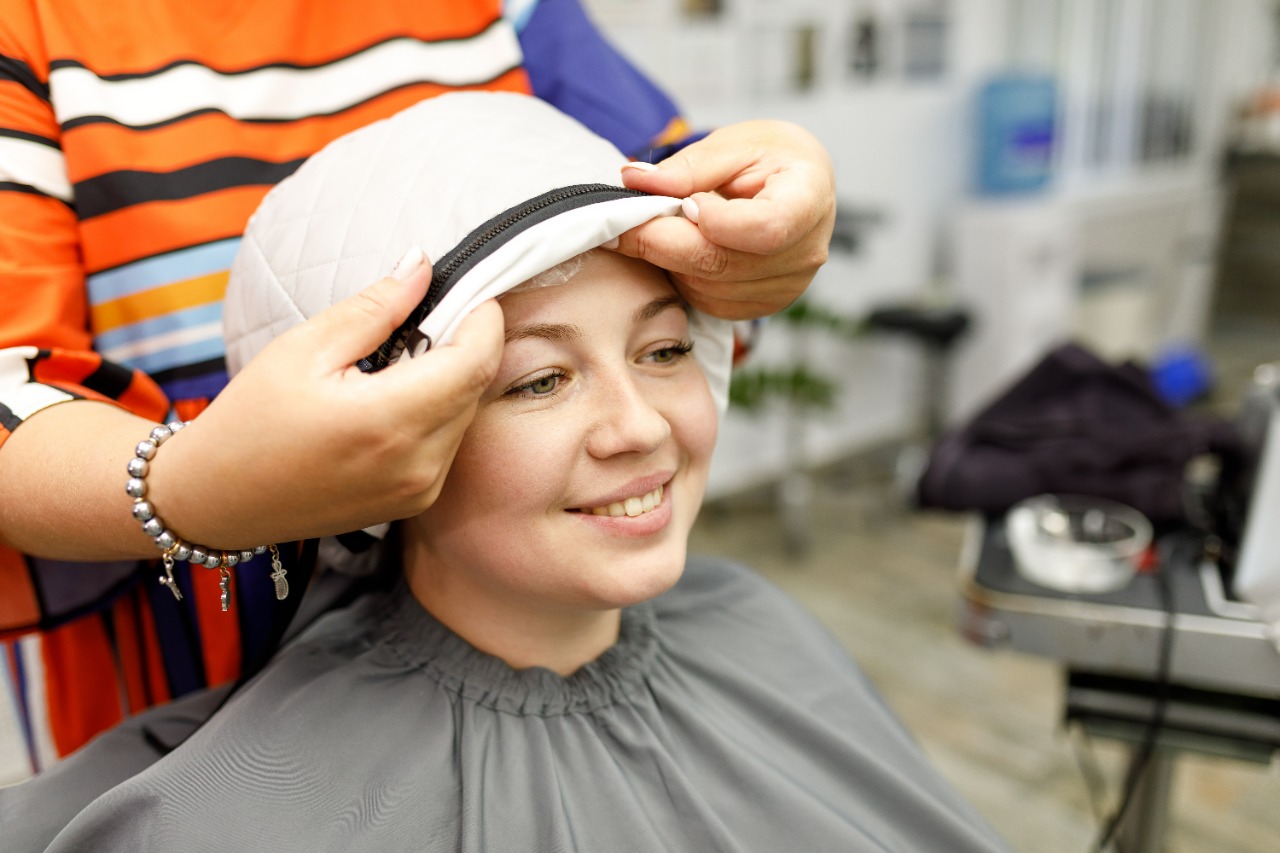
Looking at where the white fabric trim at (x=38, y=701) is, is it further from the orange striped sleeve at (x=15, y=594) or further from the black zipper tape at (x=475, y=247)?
the black zipper tape at (x=475, y=247)

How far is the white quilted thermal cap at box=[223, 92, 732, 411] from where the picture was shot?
67 centimetres

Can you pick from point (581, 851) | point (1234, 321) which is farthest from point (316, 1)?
point (1234, 321)

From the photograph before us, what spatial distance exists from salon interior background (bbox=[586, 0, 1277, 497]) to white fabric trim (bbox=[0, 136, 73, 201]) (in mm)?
2351

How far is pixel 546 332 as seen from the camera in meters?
0.72

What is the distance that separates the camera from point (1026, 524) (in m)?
1.44

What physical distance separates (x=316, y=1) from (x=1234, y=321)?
616cm

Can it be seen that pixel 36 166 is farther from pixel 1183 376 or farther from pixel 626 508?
pixel 1183 376

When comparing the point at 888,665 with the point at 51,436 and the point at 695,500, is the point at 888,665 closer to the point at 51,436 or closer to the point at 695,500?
the point at 695,500

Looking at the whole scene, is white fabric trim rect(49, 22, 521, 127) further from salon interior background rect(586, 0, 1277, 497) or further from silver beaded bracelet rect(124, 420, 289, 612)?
salon interior background rect(586, 0, 1277, 497)

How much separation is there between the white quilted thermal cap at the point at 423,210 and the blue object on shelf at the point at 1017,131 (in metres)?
3.54

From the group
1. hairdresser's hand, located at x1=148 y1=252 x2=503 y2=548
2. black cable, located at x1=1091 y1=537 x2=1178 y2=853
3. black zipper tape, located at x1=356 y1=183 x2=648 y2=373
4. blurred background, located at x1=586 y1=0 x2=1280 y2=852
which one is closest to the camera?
hairdresser's hand, located at x1=148 y1=252 x2=503 y2=548

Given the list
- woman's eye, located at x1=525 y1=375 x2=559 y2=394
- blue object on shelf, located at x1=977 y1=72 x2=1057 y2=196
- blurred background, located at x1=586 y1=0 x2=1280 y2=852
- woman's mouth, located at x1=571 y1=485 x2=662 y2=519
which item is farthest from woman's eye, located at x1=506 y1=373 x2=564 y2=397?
blue object on shelf, located at x1=977 y1=72 x2=1057 y2=196

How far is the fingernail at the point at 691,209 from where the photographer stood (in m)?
0.72

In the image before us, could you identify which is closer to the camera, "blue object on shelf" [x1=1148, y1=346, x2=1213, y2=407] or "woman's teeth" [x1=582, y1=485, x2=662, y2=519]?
"woman's teeth" [x1=582, y1=485, x2=662, y2=519]
